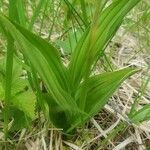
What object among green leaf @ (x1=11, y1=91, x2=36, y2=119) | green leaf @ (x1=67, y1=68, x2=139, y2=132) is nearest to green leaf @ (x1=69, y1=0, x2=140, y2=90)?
green leaf @ (x1=67, y1=68, x2=139, y2=132)

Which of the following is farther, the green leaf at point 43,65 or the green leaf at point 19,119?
the green leaf at point 19,119

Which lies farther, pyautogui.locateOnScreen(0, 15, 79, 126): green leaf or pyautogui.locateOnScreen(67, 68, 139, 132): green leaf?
pyautogui.locateOnScreen(67, 68, 139, 132): green leaf

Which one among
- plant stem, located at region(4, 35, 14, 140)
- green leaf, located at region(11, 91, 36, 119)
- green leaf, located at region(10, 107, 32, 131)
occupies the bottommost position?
green leaf, located at region(10, 107, 32, 131)

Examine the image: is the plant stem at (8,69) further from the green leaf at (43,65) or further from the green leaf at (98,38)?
the green leaf at (98,38)

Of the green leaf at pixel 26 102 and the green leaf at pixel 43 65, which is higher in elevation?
the green leaf at pixel 43 65

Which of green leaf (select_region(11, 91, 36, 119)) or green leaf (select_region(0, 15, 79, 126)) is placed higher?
green leaf (select_region(0, 15, 79, 126))

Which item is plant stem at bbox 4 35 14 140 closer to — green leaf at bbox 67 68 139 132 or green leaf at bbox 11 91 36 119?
green leaf at bbox 11 91 36 119

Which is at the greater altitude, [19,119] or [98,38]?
[98,38]

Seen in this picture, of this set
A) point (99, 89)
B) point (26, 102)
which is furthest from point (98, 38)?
point (26, 102)

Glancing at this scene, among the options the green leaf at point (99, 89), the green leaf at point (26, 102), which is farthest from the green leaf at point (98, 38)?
the green leaf at point (26, 102)

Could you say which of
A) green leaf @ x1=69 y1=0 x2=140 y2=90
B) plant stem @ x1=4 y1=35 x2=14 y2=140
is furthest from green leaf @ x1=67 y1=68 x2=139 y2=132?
plant stem @ x1=4 y1=35 x2=14 y2=140

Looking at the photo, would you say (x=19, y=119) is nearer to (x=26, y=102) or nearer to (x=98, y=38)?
(x=26, y=102)
